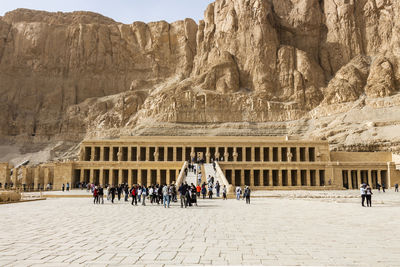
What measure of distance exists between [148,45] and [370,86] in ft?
202

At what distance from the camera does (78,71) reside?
331ft

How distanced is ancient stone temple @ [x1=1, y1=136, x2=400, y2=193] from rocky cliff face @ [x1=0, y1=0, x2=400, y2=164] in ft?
38.1

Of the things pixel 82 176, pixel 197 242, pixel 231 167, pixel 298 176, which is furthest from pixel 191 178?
pixel 197 242

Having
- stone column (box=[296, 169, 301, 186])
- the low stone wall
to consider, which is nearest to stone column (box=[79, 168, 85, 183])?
the low stone wall

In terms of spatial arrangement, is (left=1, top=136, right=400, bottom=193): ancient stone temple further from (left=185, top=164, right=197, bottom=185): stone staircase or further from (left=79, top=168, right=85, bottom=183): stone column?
(left=185, top=164, right=197, bottom=185): stone staircase

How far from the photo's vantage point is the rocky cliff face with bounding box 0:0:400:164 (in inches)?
3056

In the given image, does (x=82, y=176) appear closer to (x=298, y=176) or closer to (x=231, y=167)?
(x=231, y=167)

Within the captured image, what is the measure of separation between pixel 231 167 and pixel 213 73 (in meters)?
43.2

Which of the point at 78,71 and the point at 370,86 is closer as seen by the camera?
the point at 370,86

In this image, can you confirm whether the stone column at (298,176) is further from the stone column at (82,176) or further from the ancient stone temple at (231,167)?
the stone column at (82,176)

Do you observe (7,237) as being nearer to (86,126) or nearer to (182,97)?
(182,97)

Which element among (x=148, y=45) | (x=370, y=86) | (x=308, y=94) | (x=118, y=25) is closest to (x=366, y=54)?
(x=370, y=86)

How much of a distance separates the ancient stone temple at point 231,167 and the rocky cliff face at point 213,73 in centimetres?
1162

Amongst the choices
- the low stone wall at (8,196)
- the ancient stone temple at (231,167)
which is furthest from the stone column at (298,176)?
the low stone wall at (8,196)
